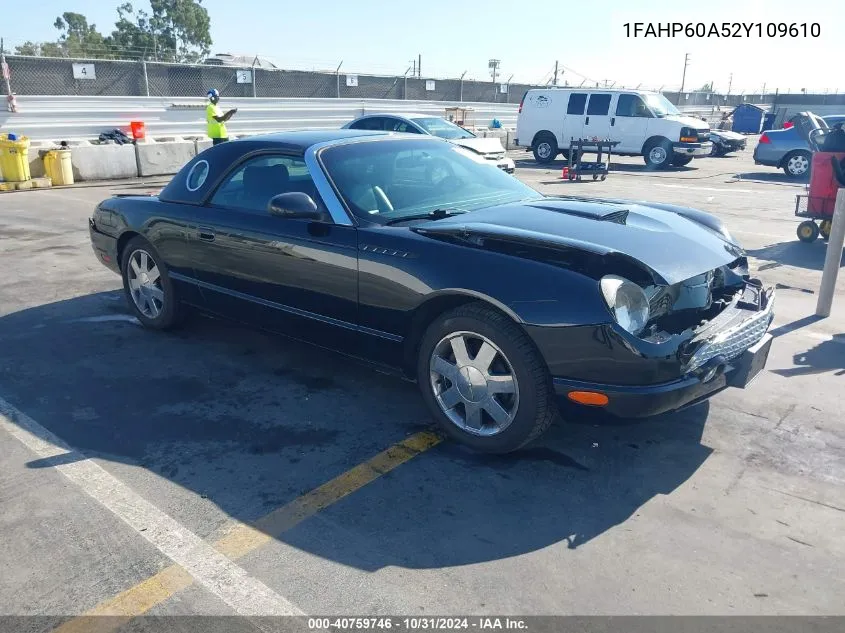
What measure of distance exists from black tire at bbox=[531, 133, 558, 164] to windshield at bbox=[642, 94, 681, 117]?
267 cm

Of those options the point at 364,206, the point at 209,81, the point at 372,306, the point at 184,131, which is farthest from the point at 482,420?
the point at 209,81

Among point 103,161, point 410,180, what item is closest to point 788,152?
point 410,180

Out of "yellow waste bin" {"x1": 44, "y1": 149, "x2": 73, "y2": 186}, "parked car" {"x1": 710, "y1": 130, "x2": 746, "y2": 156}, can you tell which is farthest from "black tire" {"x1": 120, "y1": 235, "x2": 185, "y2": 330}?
"parked car" {"x1": 710, "y1": 130, "x2": 746, "y2": 156}

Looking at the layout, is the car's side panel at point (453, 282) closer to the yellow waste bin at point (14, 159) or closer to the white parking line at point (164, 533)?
the white parking line at point (164, 533)

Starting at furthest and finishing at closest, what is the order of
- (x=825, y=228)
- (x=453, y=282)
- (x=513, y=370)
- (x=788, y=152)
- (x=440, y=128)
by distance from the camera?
(x=788, y=152) < (x=440, y=128) < (x=825, y=228) < (x=453, y=282) < (x=513, y=370)

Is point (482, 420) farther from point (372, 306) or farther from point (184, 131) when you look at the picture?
point (184, 131)

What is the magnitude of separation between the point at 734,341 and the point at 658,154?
16345 millimetres

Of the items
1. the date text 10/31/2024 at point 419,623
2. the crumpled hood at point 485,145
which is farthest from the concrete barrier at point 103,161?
the date text 10/31/2024 at point 419,623

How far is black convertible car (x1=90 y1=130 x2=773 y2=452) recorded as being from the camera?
10.1 ft

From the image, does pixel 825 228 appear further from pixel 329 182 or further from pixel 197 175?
pixel 197 175

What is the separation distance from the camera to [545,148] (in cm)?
1986

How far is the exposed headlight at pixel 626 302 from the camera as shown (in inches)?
119

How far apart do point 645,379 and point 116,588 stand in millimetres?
2245

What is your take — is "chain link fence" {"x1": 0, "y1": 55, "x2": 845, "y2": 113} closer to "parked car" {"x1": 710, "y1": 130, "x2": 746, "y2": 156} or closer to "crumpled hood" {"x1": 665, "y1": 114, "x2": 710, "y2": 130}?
"crumpled hood" {"x1": 665, "y1": 114, "x2": 710, "y2": 130}
